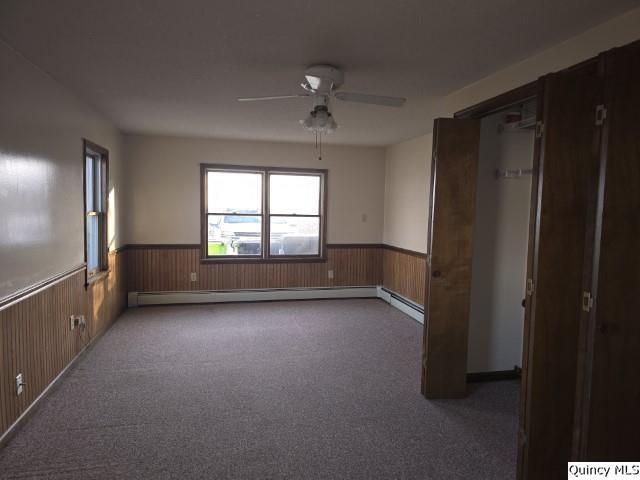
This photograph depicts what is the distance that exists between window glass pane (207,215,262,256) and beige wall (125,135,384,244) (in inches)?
9.7

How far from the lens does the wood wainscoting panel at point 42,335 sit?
2447 mm

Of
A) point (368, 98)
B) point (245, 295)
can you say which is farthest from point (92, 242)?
point (368, 98)

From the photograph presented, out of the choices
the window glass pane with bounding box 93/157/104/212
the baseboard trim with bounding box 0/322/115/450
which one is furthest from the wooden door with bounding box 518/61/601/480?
the window glass pane with bounding box 93/157/104/212

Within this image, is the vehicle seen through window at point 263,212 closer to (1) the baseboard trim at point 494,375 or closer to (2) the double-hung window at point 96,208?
(2) the double-hung window at point 96,208

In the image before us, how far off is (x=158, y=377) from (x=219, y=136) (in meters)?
3.36

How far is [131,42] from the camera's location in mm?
2432

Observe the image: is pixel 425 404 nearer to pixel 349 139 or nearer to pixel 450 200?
pixel 450 200

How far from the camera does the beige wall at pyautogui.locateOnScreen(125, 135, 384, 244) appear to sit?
570 centimetres

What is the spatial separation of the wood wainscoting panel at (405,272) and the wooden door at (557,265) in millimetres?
2997

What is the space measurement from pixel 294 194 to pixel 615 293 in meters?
4.90

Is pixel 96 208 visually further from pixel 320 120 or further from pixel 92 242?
pixel 320 120

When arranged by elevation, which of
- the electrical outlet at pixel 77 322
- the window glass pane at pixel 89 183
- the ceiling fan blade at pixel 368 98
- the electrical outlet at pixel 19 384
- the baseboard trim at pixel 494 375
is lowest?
the baseboard trim at pixel 494 375

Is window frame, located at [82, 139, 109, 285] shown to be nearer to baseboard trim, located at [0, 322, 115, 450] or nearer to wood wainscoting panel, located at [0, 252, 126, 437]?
wood wainscoting panel, located at [0, 252, 126, 437]

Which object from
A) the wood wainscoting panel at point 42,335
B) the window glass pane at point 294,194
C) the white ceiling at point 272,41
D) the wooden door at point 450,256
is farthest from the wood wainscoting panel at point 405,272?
the wood wainscoting panel at point 42,335
